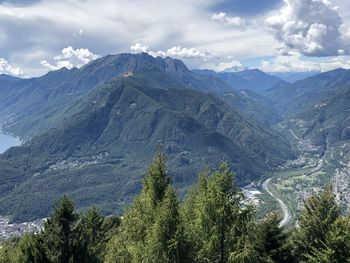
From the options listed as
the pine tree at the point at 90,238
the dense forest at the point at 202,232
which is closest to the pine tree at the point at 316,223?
the dense forest at the point at 202,232

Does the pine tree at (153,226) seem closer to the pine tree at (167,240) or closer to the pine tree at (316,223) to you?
the pine tree at (167,240)

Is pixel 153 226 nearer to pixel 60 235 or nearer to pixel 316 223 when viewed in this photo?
pixel 60 235

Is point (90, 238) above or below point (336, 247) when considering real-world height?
below

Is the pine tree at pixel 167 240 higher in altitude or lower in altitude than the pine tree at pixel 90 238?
higher

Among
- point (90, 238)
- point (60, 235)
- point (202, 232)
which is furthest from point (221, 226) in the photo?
point (90, 238)

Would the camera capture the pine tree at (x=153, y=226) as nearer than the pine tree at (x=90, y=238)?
Yes

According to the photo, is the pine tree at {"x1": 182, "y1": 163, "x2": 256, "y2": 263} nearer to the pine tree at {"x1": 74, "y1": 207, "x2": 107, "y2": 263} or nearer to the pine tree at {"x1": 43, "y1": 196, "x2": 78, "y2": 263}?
the pine tree at {"x1": 74, "y1": 207, "x2": 107, "y2": 263}

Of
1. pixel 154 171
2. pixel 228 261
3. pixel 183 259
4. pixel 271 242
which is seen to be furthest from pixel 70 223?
pixel 271 242

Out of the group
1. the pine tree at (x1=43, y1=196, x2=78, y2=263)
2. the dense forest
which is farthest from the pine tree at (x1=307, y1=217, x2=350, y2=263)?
the pine tree at (x1=43, y1=196, x2=78, y2=263)

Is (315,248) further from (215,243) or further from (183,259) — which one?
(183,259)
